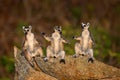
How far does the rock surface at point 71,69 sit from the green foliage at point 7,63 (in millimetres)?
7339

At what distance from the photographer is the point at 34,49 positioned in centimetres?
1072

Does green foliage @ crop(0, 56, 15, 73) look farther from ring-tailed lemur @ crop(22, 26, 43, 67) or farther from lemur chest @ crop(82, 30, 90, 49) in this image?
lemur chest @ crop(82, 30, 90, 49)

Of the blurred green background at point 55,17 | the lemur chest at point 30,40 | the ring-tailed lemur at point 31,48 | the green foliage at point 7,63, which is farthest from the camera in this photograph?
the blurred green background at point 55,17

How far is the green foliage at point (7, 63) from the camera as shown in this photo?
60.1 ft

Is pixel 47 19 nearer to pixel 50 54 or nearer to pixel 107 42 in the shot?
pixel 107 42

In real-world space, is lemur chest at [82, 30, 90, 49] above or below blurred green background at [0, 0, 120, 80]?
below

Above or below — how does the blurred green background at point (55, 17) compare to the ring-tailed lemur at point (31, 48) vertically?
above

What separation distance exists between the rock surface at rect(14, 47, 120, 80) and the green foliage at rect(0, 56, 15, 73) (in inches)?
289

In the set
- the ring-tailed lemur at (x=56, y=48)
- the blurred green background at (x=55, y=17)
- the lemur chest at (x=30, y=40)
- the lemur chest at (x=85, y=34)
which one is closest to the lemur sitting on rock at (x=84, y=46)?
the lemur chest at (x=85, y=34)

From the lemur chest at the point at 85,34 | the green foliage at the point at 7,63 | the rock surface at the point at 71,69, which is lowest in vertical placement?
the rock surface at the point at 71,69

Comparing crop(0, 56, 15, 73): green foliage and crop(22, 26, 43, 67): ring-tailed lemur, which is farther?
crop(0, 56, 15, 73): green foliage

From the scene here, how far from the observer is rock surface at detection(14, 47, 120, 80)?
10.4 m

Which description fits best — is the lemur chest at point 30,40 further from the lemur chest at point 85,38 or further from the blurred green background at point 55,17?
the blurred green background at point 55,17

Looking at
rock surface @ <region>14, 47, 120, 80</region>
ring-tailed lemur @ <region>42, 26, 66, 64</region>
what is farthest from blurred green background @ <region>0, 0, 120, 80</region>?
rock surface @ <region>14, 47, 120, 80</region>
